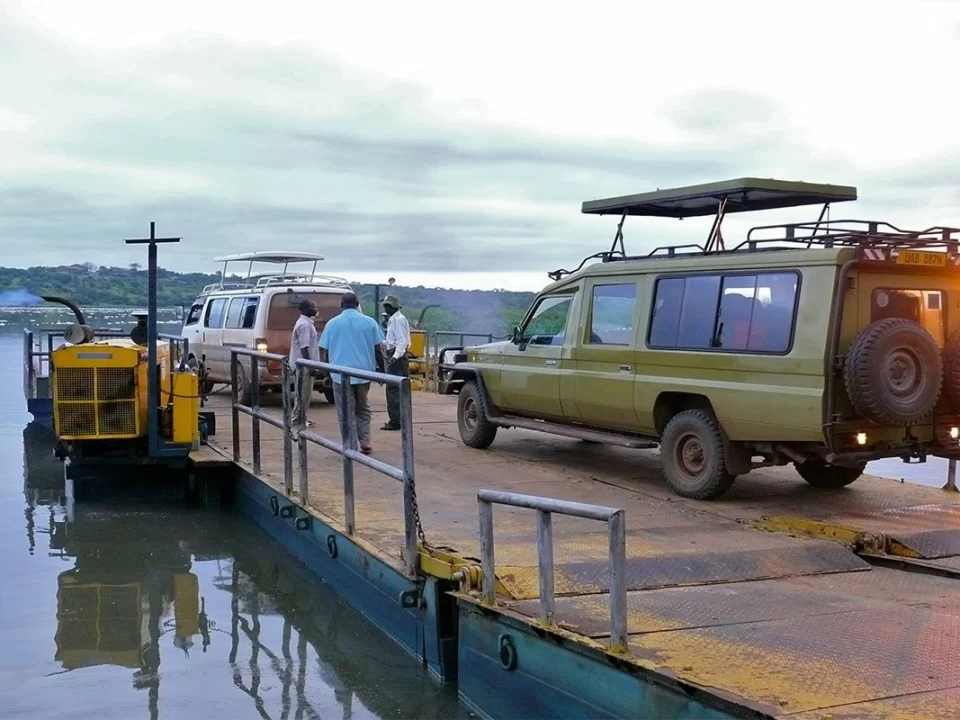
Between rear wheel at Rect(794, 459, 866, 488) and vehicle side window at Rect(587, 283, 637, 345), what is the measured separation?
1820 mm

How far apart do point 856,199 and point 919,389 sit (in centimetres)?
226

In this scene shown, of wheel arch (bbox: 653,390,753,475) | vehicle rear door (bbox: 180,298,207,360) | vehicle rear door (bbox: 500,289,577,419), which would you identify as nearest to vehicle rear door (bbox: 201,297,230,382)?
vehicle rear door (bbox: 180,298,207,360)

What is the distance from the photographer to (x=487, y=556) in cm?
505

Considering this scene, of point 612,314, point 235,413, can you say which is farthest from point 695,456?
→ point 235,413

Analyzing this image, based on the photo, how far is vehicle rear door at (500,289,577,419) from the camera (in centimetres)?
920

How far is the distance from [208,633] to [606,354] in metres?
3.90

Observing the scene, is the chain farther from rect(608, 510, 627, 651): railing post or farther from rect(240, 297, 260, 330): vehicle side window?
rect(240, 297, 260, 330): vehicle side window

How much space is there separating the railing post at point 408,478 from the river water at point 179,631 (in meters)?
0.71

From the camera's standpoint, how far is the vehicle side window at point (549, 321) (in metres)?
9.33

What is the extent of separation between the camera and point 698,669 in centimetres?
391

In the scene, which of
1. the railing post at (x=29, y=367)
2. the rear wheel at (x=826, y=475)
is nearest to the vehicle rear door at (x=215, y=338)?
the railing post at (x=29, y=367)

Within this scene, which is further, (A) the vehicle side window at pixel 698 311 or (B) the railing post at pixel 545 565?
(A) the vehicle side window at pixel 698 311

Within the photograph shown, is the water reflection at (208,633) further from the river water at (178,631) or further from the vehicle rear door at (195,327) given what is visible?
the vehicle rear door at (195,327)

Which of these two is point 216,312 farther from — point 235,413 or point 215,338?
point 235,413
